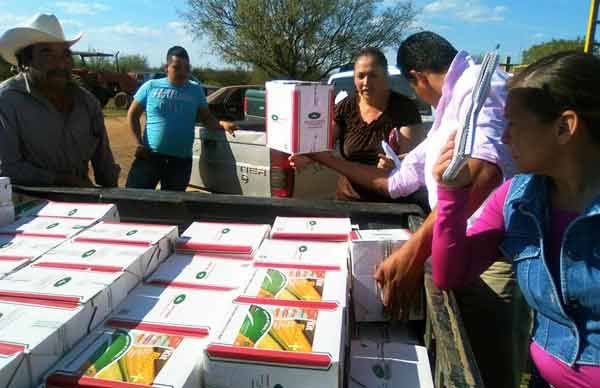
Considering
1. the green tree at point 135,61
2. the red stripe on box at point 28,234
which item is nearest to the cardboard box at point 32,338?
the red stripe on box at point 28,234

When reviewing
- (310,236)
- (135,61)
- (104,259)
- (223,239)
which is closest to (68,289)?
(104,259)

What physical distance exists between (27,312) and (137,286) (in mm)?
339

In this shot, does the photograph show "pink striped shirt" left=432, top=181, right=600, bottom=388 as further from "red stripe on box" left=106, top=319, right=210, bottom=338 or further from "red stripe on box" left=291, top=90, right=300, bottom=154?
"red stripe on box" left=291, top=90, right=300, bottom=154

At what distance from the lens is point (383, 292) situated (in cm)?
155

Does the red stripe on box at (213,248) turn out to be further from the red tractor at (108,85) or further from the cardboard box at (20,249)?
the red tractor at (108,85)

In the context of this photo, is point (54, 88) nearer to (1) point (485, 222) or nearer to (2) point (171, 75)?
(2) point (171, 75)

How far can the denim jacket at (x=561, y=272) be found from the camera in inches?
46.8

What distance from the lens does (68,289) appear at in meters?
1.31

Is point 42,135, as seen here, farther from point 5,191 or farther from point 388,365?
point 388,365

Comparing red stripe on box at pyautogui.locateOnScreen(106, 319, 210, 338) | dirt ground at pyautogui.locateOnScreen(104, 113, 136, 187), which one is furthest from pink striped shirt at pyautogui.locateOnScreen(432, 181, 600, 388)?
dirt ground at pyautogui.locateOnScreen(104, 113, 136, 187)

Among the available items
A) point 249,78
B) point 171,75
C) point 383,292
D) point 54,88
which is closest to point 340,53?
point 249,78

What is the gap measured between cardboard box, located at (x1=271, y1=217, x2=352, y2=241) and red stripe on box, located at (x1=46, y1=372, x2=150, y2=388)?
0.84 metres

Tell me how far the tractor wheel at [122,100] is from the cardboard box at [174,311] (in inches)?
885

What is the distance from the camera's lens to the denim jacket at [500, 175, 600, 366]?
46.8 inches
